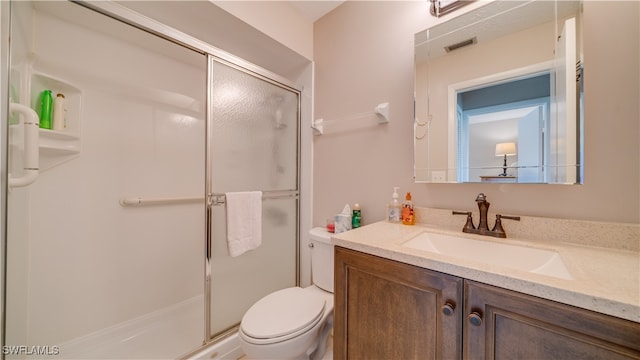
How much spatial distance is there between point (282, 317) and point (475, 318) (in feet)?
2.74

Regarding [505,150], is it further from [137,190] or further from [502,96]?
[137,190]

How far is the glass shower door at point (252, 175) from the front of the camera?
54.1 inches

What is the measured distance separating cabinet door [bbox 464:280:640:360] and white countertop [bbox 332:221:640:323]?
0.9 inches

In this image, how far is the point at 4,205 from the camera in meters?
0.80

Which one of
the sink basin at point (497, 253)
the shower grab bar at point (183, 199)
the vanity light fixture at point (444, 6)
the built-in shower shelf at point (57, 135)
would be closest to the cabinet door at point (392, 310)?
the sink basin at point (497, 253)

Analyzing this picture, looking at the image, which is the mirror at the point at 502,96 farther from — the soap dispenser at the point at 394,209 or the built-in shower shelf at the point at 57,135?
the built-in shower shelf at the point at 57,135

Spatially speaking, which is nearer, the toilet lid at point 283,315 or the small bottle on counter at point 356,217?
the toilet lid at point 283,315

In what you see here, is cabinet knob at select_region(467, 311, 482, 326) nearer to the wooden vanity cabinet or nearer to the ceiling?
the wooden vanity cabinet

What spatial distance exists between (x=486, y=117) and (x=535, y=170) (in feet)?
1.02

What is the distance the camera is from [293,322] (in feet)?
3.47

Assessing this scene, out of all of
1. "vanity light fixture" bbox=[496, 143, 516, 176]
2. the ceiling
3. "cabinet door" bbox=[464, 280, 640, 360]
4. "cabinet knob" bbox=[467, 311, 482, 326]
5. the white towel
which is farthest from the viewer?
the ceiling

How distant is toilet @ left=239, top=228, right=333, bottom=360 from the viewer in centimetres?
98

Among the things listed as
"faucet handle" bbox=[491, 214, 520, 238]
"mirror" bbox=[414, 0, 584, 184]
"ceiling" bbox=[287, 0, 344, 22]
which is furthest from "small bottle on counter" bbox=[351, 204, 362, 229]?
"ceiling" bbox=[287, 0, 344, 22]

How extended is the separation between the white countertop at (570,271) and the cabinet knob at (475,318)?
0.09 m
